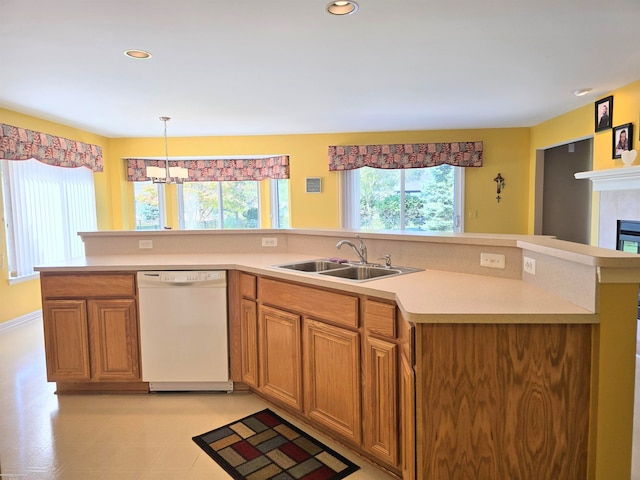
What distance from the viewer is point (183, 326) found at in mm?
2658

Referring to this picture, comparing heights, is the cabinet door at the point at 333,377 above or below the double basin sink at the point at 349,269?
below

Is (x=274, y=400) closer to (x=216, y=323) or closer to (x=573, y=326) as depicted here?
(x=216, y=323)

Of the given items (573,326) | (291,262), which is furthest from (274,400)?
(573,326)

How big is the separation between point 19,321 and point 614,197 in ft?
21.5

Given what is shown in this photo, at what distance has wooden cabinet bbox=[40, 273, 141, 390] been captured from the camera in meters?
2.65

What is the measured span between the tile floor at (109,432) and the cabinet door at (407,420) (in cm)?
30

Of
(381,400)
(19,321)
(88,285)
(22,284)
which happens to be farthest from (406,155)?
(19,321)

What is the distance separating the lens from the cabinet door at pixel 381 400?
1.75 m

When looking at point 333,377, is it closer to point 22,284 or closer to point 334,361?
point 334,361

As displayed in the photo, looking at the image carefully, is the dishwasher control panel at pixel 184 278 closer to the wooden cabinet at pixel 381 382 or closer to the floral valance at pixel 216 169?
the wooden cabinet at pixel 381 382

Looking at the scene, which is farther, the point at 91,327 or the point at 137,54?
the point at 137,54

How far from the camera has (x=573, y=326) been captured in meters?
1.40

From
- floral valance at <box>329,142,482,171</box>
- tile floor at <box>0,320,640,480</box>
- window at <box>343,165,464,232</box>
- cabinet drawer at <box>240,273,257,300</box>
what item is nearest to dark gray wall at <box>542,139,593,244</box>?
floral valance at <box>329,142,482,171</box>

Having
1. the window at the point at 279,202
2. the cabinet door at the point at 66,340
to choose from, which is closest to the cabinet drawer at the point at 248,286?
the cabinet door at the point at 66,340
